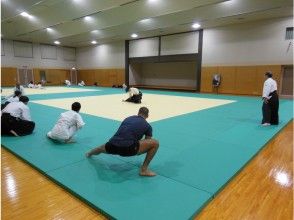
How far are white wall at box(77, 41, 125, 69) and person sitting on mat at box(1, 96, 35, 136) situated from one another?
1888 cm

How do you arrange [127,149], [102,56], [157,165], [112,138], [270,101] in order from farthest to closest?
[102,56], [270,101], [157,165], [112,138], [127,149]

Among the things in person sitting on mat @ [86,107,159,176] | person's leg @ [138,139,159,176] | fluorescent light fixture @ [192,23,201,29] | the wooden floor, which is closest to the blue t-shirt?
person sitting on mat @ [86,107,159,176]

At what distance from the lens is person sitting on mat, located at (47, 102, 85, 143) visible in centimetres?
452

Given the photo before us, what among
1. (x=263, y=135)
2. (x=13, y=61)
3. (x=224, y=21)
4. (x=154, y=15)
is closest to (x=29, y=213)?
(x=263, y=135)

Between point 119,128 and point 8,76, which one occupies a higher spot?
point 8,76

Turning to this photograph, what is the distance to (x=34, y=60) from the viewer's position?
2519 centimetres

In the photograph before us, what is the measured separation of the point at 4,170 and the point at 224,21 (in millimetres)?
15105

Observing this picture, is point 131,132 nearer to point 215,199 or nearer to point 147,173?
point 147,173

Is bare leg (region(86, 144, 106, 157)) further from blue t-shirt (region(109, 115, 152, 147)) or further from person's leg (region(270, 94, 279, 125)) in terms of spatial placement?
person's leg (region(270, 94, 279, 125))

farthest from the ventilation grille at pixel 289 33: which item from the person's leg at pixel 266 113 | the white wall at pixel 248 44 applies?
the person's leg at pixel 266 113

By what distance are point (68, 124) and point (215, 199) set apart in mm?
3046

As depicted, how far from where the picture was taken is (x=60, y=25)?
1747 cm

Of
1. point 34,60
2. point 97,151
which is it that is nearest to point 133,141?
point 97,151

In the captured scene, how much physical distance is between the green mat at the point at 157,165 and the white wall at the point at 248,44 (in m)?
10.1
